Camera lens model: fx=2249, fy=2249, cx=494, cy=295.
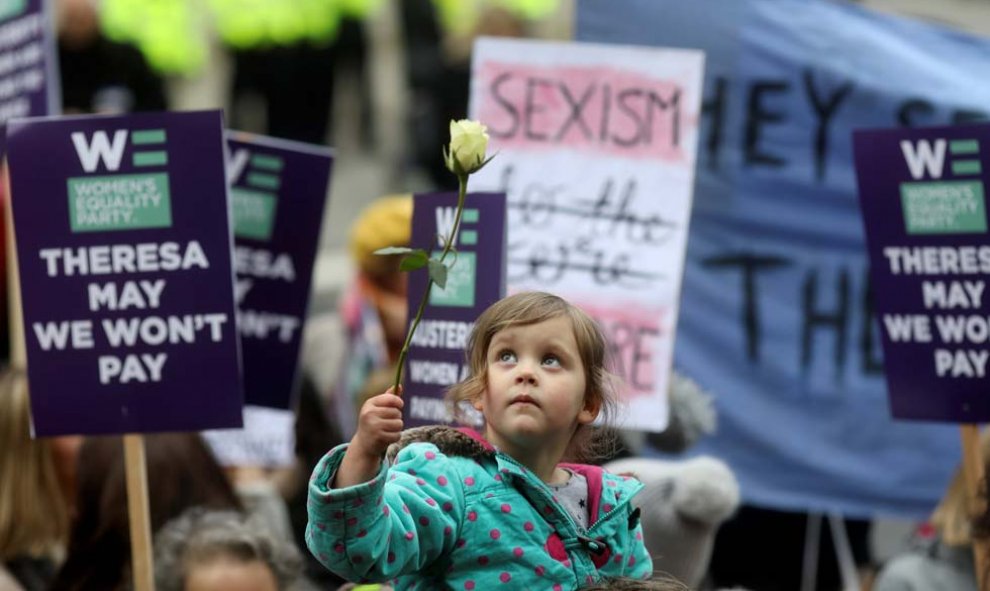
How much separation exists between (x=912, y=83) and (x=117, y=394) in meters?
3.32

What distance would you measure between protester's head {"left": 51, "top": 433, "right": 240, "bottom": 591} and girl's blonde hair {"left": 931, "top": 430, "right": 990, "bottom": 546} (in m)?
1.88

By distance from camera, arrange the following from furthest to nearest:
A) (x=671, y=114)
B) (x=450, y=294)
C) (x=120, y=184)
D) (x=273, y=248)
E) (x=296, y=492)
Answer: (x=296, y=492), (x=671, y=114), (x=273, y=248), (x=120, y=184), (x=450, y=294)

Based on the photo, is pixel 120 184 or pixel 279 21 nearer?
pixel 120 184

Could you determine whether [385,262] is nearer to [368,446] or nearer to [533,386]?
[533,386]

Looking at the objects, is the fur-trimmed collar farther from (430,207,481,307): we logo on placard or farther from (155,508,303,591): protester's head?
(155,508,303,591): protester's head

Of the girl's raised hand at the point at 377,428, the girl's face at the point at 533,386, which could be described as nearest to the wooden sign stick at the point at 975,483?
the girl's face at the point at 533,386

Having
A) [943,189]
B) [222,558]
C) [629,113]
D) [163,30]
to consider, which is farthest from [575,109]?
[163,30]

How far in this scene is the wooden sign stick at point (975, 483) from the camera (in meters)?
5.49

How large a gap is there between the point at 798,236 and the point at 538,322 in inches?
153

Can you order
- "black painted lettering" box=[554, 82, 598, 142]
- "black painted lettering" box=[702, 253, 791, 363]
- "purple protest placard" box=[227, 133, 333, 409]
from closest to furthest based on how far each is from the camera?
"purple protest placard" box=[227, 133, 333, 409]
"black painted lettering" box=[554, 82, 598, 142]
"black painted lettering" box=[702, 253, 791, 363]

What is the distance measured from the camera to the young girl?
3816mm

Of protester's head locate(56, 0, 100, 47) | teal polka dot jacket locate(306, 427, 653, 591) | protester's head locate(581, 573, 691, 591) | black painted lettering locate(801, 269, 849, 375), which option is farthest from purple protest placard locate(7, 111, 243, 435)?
protester's head locate(56, 0, 100, 47)

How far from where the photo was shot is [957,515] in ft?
19.1

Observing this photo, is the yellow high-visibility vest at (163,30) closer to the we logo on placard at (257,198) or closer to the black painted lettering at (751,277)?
the black painted lettering at (751,277)
